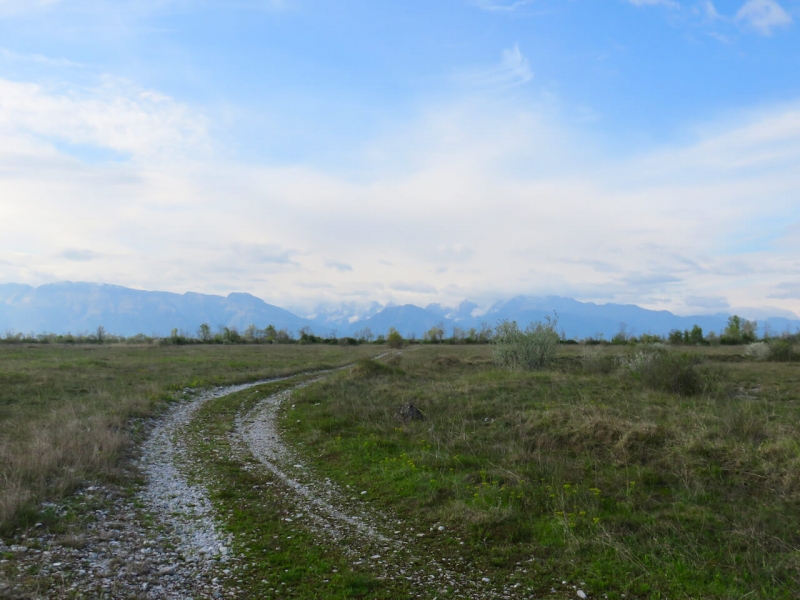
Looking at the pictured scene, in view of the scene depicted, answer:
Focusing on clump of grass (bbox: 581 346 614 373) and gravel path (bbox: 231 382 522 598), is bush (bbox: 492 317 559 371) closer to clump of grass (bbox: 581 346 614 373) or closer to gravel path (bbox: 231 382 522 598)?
clump of grass (bbox: 581 346 614 373)

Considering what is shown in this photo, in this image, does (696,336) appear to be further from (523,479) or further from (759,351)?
(523,479)

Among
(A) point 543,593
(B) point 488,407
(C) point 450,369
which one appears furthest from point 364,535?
(C) point 450,369

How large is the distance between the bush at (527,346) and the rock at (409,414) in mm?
16616

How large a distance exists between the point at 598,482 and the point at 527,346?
78.6ft

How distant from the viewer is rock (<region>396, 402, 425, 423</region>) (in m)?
16.8

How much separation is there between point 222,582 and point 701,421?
12923 mm

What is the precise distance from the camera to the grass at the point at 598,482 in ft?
22.3

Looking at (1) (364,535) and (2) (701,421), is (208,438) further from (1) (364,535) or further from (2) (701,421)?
(2) (701,421)

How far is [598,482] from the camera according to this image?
9.91 metres

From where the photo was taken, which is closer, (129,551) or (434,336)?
(129,551)

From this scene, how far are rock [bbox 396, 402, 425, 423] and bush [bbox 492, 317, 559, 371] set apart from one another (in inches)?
654

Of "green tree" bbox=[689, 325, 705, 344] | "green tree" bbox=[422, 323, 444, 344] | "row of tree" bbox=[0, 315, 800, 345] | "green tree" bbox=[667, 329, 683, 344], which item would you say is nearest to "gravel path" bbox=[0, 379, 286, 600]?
"row of tree" bbox=[0, 315, 800, 345]

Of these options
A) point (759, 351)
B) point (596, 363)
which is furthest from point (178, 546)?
point (759, 351)

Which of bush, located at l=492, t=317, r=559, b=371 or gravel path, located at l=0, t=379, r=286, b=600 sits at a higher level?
bush, located at l=492, t=317, r=559, b=371
